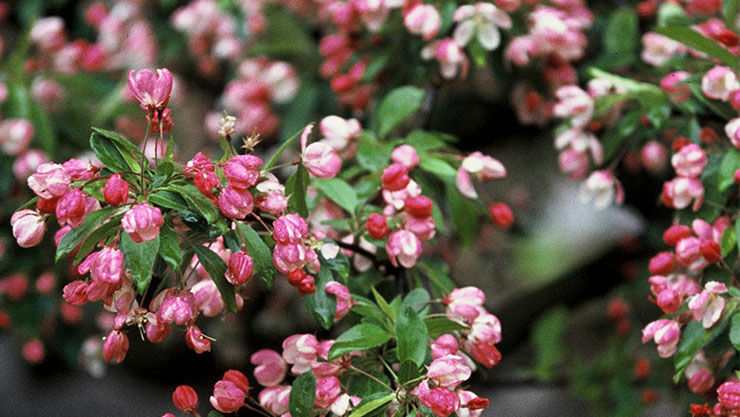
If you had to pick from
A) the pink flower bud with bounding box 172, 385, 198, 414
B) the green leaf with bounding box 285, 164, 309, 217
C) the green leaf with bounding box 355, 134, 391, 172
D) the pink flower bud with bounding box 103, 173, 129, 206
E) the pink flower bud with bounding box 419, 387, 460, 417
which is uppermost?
the pink flower bud with bounding box 103, 173, 129, 206

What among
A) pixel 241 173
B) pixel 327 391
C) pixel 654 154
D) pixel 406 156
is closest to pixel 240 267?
pixel 241 173

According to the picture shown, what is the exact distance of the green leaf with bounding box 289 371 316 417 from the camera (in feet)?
3.28

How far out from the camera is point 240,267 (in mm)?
922

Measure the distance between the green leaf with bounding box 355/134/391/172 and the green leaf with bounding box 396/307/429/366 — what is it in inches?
15.2

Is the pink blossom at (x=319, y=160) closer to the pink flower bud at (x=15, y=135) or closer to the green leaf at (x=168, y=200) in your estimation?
the green leaf at (x=168, y=200)

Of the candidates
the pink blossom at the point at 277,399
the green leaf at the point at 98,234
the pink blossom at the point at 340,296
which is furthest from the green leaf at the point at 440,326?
the green leaf at the point at 98,234

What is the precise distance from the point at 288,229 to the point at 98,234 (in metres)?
0.23

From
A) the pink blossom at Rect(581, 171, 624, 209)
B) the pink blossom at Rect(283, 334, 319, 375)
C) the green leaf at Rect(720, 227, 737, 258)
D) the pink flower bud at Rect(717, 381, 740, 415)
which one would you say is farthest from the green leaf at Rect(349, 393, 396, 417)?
the pink blossom at Rect(581, 171, 624, 209)

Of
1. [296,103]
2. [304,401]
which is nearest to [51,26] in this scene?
[296,103]

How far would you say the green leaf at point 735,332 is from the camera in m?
1.02

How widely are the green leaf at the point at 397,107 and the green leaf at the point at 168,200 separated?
0.58m

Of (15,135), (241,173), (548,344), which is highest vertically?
(241,173)

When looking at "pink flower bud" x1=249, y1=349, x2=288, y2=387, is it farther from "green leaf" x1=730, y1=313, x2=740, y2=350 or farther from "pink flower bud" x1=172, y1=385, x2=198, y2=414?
"green leaf" x1=730, y1=313, x2=740, y2=350

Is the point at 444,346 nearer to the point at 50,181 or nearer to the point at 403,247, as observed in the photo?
the point at 403,247
